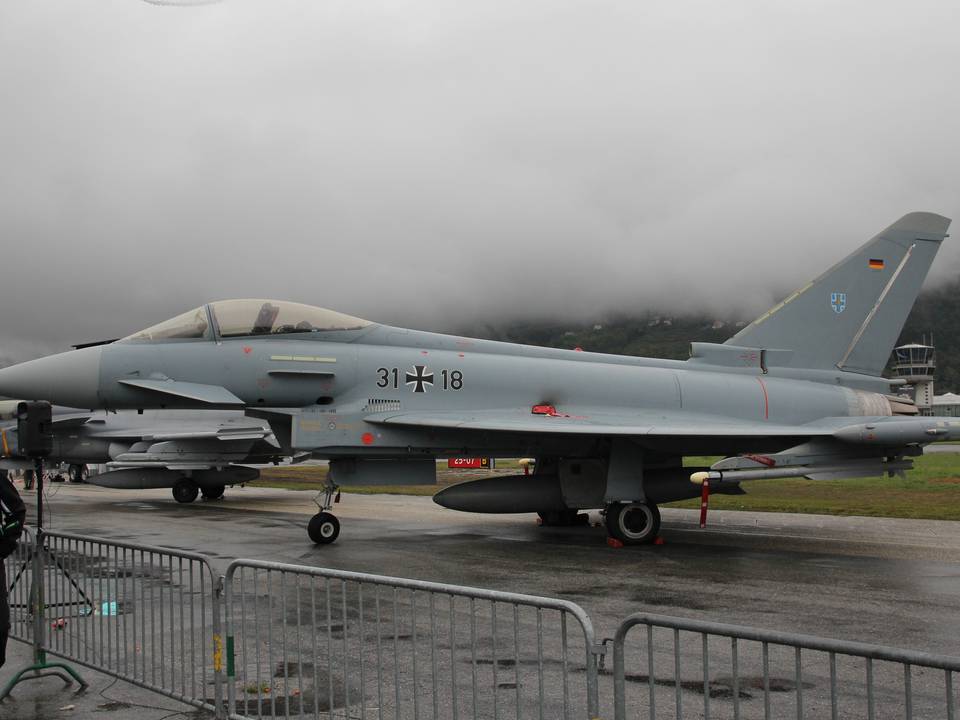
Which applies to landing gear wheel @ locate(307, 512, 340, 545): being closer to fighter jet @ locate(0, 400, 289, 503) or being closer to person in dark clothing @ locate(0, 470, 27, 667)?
person in dark clothing @ locate(0, 470, 27, 667)

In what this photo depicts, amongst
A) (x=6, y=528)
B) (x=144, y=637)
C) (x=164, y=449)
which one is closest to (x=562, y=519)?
(x=144, y=637)

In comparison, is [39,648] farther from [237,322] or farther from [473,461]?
[473,461]

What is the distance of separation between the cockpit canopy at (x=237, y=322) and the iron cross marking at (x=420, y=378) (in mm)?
1352

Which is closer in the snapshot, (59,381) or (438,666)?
(438,666)

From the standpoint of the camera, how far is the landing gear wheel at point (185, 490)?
22.9 meters

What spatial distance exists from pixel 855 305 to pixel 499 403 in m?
6.48

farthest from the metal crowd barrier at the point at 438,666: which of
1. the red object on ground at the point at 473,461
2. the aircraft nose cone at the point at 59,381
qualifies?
the red object on ground at the point at 473,461

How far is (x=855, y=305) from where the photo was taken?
14336 millimetres

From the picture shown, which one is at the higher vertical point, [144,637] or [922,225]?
[922,225]

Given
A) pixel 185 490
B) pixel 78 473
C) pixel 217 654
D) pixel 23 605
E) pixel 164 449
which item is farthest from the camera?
pixel 78 473

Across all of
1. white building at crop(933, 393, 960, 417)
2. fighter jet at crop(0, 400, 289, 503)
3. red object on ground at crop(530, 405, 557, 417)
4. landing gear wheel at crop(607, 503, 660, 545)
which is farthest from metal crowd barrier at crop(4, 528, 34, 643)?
white building at crop(933, 393, 960, 417)

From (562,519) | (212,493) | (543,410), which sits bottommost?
(212,493)

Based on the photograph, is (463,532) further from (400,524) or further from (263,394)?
(263,394)

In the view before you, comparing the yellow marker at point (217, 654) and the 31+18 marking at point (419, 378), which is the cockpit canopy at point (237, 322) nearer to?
the 31+18 marking at point (419, 378)
